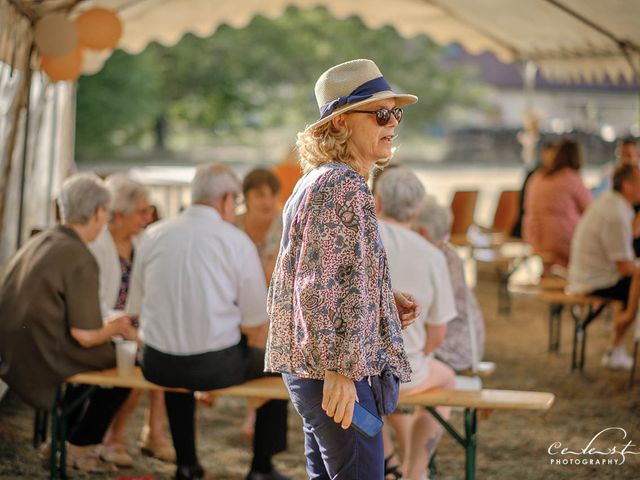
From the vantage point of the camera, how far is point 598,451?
5.08 metres

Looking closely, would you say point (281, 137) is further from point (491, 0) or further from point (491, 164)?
point (491, 0)

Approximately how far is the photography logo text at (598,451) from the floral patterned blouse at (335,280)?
2576mm

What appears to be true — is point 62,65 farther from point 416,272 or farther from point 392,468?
point 392,468

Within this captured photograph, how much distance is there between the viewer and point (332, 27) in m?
29.7

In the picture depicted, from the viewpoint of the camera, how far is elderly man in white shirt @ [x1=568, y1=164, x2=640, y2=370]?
6477 millimetres

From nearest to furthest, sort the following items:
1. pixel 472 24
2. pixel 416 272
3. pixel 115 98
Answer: pixel 416 272, pixel 472 24, pixel 115 98

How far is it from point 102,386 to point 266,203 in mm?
1229

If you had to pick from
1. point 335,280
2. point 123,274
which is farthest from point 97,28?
point 335,280

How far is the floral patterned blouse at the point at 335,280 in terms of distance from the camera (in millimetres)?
2570

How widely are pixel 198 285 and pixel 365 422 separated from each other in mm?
1645

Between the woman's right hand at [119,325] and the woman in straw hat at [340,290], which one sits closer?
the woman in straw hat at [340,290]

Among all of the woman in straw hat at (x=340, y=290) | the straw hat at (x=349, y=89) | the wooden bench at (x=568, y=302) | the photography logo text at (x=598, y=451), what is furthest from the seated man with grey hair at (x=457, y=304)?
the wooden bench at (x=568, y=302)

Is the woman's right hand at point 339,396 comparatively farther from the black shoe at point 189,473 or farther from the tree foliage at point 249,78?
the tree foliage at point 249,78

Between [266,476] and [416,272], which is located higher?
[416,272]
